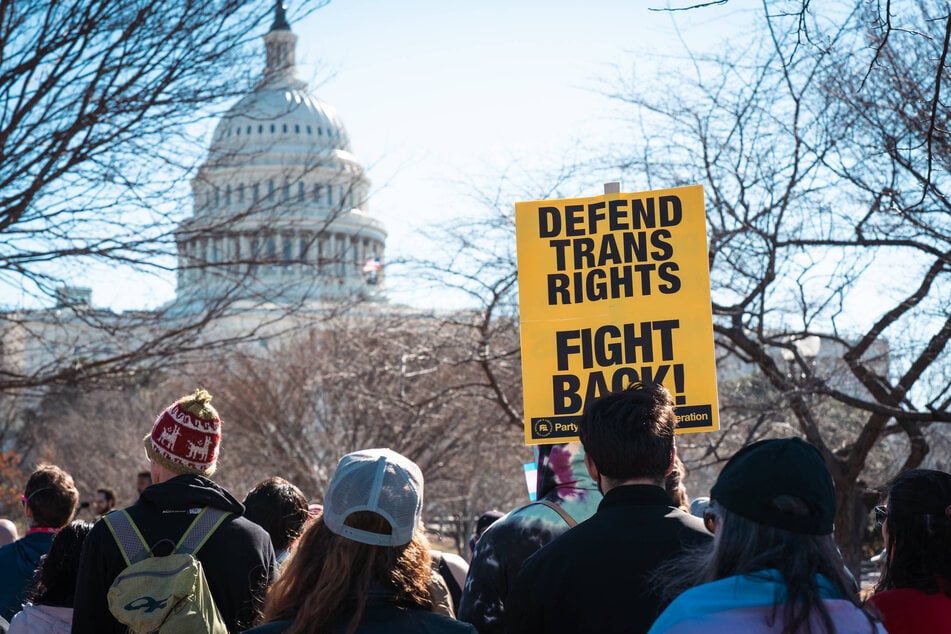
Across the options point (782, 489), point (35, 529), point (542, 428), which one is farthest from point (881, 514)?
point (35, 529)

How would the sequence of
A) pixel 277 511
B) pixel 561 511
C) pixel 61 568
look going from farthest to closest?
pixel 277 511 → pixel 61 568 → pixel 561 511

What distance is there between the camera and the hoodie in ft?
13.5

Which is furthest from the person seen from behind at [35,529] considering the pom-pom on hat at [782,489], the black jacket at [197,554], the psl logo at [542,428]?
the pom-pom on hat at [782,489]

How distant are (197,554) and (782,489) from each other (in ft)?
7.09

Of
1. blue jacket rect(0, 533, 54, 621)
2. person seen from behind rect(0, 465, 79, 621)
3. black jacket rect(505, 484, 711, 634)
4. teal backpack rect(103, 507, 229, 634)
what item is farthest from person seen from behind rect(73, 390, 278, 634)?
blue jacket rect(0, 533, 54, 621)

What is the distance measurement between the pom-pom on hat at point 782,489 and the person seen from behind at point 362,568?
0.77m

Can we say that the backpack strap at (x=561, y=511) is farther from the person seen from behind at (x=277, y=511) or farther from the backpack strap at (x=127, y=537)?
the backpack strap at (x=127, y=537)

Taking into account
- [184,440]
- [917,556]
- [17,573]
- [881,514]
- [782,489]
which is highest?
[184,440]

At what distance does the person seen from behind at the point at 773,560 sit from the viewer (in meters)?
2.52

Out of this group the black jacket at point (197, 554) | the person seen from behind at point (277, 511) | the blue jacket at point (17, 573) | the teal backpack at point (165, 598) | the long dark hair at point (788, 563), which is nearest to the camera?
the long dark hair at point (788, 563)

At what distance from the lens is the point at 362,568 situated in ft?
9.57

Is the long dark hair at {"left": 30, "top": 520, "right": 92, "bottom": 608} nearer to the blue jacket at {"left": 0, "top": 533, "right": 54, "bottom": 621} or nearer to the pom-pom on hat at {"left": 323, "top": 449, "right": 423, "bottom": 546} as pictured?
the blue jacket at {"left": 0, "top": 533, "right": 54, "bottom": 621}

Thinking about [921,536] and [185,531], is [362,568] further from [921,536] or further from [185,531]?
[921,536]

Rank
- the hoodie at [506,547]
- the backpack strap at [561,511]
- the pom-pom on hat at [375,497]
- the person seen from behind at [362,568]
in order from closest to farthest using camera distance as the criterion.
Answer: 1. the person seen from behind at [362,568]
2. the pom-pom on hat at [375,497]
3. the hoodie at [506,547]
4. the backpack strap at [561,511]
